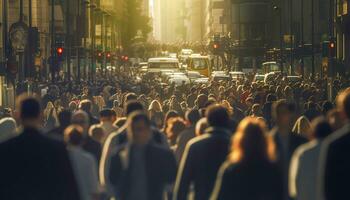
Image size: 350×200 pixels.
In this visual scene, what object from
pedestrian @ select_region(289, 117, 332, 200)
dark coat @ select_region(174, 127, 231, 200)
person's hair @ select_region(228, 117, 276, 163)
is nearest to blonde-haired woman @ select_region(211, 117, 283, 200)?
person's hair @ select_region(228, 117, 276, 163)

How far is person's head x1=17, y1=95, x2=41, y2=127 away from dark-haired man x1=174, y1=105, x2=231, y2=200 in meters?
1.63

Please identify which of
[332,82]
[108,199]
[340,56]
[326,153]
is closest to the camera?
[326,153]

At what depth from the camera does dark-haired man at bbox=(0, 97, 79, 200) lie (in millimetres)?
10641

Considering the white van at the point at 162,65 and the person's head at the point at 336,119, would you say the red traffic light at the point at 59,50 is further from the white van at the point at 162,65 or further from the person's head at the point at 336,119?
the person's head at the point at 336,119

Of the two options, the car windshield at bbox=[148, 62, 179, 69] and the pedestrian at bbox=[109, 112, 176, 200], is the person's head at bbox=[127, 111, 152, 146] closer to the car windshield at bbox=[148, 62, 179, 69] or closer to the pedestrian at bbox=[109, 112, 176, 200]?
the pedestrian at bbox=[109, 112, 176, 200]

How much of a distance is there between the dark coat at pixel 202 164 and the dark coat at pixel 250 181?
2038 mm

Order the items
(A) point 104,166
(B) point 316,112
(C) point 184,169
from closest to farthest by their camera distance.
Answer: (C) point 184,169 → (A) point 104,166 → (B) point 316,112

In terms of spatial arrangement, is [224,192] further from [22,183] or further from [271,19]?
[271,19]

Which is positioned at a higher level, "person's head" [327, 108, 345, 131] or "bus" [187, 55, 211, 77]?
"person's head" [327, 108, 345, 131]

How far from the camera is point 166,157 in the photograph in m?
12.3

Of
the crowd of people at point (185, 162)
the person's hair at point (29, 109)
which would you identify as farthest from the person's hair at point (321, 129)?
the person's hair at point (29, 109)

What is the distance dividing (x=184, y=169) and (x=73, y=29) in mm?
97040

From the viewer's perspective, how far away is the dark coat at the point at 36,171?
10.6 meters

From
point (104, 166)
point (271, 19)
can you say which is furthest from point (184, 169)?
point (271, 19)
